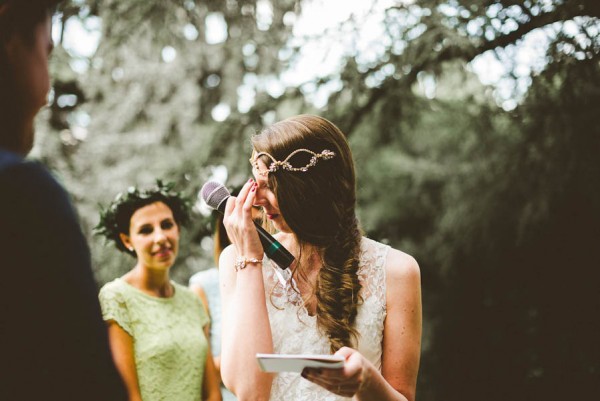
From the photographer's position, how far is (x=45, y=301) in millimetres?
942

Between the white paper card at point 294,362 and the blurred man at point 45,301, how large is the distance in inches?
18.1

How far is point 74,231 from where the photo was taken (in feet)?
3.25

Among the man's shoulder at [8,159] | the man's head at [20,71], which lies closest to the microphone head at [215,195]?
the man's head at [20,71]

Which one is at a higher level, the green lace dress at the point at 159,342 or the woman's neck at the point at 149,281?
the woman's neck at the point at 149,281

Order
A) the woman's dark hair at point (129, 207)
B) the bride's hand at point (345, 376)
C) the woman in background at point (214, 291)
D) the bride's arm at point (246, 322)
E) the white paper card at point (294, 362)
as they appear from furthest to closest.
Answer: the woman in background at point (214, 291), the woman's dark hair at point (129, 207), the bride's arm at point (246, 322), the bride's hand at point (345, 376), the white paper card at point (294, 362)

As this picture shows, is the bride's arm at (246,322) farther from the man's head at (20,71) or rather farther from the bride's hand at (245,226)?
the man's head at (20,71)

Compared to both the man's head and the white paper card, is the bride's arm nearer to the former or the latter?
the white paper card

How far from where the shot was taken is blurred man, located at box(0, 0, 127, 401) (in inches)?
36.7

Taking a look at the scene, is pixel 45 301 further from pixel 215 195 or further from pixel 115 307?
pixel 115 307

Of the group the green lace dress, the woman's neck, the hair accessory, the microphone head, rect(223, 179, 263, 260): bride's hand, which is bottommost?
the green lace dress

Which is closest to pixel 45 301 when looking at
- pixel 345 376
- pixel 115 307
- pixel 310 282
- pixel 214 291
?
pixel 345 376

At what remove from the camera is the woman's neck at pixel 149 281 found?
3723 mm

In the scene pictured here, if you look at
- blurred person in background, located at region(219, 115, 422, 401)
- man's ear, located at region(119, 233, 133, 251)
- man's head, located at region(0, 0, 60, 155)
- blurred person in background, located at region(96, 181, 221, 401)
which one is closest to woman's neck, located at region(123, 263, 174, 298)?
blurred person in background, located at region(96, 181, 221, 401)

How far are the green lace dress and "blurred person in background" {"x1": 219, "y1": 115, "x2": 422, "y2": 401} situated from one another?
133 cm
